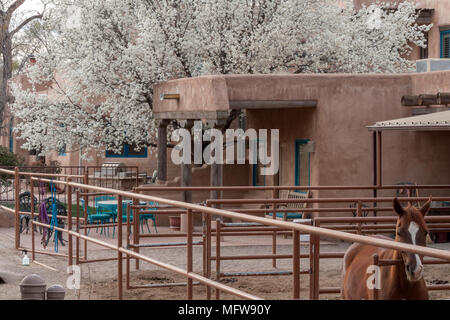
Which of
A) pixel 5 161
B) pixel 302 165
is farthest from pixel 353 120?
pixel 5 161

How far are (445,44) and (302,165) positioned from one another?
13.1 m

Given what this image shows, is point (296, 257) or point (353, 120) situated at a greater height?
point (353, 120)

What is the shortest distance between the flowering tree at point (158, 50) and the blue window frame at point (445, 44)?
15.5 feet

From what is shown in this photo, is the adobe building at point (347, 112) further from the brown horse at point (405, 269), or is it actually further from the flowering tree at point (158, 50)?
the brown horse at point (405, 269)

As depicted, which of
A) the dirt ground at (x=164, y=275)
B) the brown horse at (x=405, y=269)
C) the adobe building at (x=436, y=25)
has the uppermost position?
the adobe building at (x=436, y=25)

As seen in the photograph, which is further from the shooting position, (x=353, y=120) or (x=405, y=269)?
(x=353, y=120)

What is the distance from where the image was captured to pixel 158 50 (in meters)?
26.1

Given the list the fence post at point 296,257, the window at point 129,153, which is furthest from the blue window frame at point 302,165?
the fence post at point 296,257

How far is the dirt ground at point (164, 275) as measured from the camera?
1262 centimetres

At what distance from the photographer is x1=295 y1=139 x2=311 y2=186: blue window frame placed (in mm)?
21906

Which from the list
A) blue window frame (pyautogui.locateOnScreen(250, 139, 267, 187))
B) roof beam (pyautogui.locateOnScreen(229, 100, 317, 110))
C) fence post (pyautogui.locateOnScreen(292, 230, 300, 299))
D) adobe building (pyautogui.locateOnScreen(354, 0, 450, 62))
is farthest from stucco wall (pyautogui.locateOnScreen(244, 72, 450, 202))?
fence post (pyautogui.locateOnScreen(292, 230, 300, 299))

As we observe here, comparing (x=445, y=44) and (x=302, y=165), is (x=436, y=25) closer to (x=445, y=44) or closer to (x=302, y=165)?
(x=445, y=44)

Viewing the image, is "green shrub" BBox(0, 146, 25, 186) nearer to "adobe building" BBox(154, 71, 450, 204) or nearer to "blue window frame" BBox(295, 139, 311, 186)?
"adobe building" BBox(154, 71, 450, 204)
